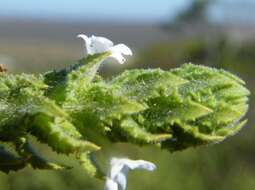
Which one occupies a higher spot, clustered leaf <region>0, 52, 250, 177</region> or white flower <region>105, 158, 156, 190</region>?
clustered leaf <region>0, 52, 250, 177</region>

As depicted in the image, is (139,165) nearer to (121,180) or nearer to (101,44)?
(121,180)

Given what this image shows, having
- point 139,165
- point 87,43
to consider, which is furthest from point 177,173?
point 139,165

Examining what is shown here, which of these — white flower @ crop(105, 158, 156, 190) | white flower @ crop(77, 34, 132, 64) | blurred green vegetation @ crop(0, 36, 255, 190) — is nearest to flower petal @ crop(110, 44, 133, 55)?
white flower @ crop(77, 34, 132, 64)

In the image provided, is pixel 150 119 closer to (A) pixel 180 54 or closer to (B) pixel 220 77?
(B) pixel 220 77

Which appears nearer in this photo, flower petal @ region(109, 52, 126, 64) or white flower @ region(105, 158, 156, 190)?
white flower @ region(105, 158, 156, 190)

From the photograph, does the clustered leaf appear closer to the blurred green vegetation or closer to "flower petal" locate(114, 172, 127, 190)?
"flower petal" locate(114, 172, 127, 190)

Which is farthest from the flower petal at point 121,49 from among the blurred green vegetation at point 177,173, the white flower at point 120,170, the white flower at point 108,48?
the blurred green vegetation at point 177,173

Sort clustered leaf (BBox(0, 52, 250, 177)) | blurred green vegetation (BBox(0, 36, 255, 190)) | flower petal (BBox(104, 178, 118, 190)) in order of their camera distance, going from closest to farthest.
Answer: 1. flower petal (BBox(104, 178, 118, 190))
2. clustered leaf (BBox(0, 52, 250, 177))
3. blurred green vegetation (BBox(0, 36, 255, 190))
